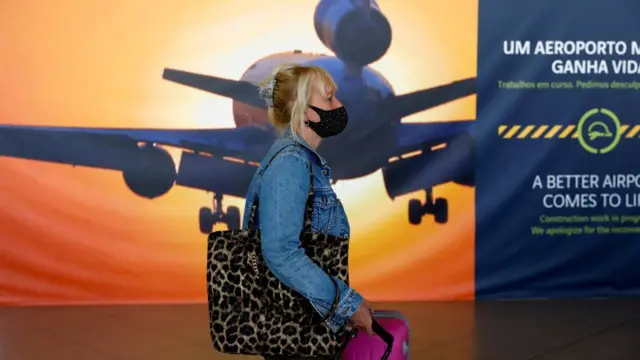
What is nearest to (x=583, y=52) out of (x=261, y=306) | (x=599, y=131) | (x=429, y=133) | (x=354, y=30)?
(x=599, y=131)

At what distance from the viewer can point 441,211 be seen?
202 inches

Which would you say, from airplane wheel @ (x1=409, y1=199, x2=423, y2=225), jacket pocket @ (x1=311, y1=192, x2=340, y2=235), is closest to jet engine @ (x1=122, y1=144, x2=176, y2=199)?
airplane wheel @ (x1=409, y1=199, x2=423, y2=225)

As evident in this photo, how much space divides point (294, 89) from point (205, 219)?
314 centimetres

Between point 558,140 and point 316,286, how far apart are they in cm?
373

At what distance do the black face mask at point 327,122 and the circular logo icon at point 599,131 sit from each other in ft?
11.3

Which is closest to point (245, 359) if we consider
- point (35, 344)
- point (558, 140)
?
point (35, 344)

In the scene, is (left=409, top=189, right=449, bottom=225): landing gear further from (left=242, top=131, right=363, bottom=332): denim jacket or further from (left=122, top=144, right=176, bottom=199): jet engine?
(left=242, top=131, right=363, bottom=332): denim jacket

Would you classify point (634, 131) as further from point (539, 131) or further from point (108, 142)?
point (108, 142)

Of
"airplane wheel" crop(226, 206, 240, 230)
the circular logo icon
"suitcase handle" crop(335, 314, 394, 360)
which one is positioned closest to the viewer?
"suitcase handle" crop(335, 314, 394, 360)

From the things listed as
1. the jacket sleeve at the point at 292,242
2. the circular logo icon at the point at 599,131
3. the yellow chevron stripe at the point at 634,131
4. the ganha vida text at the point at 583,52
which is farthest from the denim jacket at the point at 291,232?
the yellow chevron stripe at the point at 634,131

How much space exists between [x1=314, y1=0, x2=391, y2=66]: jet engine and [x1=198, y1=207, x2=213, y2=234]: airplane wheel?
51.9 inches

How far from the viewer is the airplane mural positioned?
497 cm

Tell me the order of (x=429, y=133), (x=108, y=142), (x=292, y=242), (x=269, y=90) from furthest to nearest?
1. (x=429, y=133)
2. (x=108, y=142)
3. (x=269, y=90)
4. (x=292, y=242)

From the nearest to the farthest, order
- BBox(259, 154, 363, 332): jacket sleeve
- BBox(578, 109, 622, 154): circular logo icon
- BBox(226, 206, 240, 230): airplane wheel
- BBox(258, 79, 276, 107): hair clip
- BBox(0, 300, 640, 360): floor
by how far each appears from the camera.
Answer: BBox(259, 154, 363, 332): jacket sleeve, BBox(258, 79, 276, 107): hair clip, BBox(0, 300, 640, 360): floor, BBox(226, 206, 240, 230): airplane wheel, BBox(578, 109, 622, 154): circular logo icon
